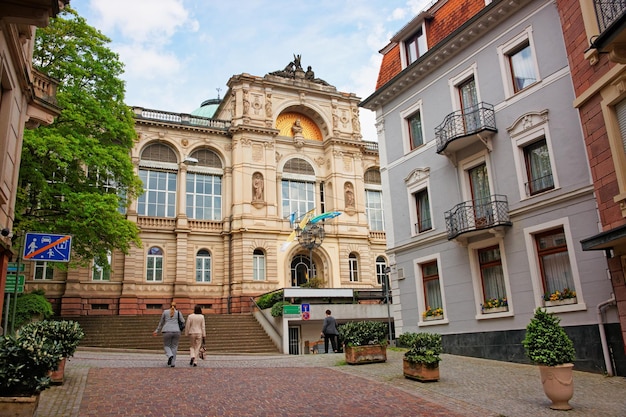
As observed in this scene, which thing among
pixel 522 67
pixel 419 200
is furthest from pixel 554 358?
pixel 419 200

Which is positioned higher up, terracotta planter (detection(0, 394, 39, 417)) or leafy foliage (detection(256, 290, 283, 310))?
leafy foliage (detection(256, 290, 283, 310))

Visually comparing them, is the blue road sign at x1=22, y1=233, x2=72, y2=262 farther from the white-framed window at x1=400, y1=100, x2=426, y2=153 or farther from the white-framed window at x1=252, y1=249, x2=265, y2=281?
the white-framed window at x1=252, y1=249, x2=265, y2=281

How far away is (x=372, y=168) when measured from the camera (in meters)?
41.4

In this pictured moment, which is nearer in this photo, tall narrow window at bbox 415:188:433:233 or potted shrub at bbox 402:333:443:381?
potted shrub at bbox 402:333:443:381

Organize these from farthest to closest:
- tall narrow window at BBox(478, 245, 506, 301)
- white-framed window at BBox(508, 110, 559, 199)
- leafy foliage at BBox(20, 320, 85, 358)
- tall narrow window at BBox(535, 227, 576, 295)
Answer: tall narrow window at BBox(478, 245, 506, 301), white-framed window at BBox(508, 110, 559, 199), tall narrow window at BBox(535, 227, 576, 295), leafy foliage at BBox(20, 320, 85, 358)

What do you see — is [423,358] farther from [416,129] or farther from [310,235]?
[310,235]

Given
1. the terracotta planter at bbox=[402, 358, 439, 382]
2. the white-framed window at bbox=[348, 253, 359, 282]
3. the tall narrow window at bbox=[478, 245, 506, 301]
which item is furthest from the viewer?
the white-framed window at bbox=[348, 253, 359, 282]

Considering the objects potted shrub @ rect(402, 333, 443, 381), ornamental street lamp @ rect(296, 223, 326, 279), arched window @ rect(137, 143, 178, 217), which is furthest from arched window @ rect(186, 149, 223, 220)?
potted shrub @ rect(402, 333, 443, 381)

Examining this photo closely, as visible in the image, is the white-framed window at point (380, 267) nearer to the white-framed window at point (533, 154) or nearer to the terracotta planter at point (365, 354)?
the terracotta planter at point (365, 354)

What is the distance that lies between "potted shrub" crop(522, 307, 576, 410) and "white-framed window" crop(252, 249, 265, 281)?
83.8ft

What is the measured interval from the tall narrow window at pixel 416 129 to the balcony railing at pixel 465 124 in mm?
1443

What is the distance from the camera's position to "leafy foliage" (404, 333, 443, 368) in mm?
11898

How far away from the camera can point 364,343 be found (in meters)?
15.1

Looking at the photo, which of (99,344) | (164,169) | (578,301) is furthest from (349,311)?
(164,169)
